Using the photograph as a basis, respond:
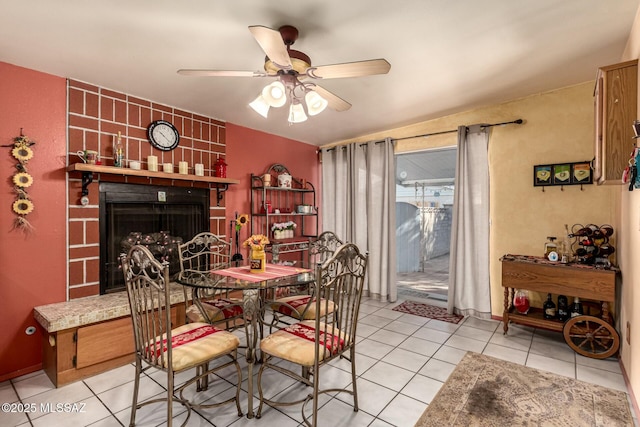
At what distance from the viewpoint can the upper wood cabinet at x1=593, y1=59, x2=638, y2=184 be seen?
1869mm

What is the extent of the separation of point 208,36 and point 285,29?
0.52 metres

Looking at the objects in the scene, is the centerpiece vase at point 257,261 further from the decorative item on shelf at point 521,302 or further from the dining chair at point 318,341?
the decorative item on shelf at point 521,302

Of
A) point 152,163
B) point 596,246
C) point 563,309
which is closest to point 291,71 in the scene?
point 152,163

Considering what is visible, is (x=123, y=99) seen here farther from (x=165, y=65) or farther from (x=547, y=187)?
(x=547, y=187)

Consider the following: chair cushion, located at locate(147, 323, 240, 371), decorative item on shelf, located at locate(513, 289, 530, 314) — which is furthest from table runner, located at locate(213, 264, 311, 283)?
decorative item on shelf, located at locate(513, 289, 530, 314)

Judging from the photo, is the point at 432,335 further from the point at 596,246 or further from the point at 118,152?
the point at 118,152

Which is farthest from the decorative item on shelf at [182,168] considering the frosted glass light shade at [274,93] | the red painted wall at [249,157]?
the frosted glass light shade at [274,93]

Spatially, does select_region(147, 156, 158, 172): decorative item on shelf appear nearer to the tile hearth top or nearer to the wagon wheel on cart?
the tile hearth top

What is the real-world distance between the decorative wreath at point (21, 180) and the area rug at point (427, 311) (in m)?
3.78

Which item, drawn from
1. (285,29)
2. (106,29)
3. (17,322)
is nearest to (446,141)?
(285,29)

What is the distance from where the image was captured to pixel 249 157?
407 cm

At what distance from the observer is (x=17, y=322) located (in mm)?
2359

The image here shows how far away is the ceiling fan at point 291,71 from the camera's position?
1583 mm

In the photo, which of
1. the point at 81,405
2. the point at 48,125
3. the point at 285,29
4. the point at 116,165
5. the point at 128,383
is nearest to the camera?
the point at 285,29
